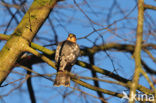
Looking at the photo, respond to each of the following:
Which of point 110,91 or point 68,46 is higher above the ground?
point 68,46

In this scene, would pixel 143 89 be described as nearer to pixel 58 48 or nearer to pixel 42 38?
pixel 58 48

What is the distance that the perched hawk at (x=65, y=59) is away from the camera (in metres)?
4.55

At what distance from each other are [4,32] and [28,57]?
2.29 feet

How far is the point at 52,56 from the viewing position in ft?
15.2

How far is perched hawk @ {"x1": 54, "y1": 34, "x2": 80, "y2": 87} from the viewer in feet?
14.9

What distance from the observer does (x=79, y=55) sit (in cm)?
484

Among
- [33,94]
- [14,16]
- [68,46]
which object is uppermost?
[14,16]

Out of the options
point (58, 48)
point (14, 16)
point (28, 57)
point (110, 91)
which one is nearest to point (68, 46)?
point (58, 48)

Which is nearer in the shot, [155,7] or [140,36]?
[140,36]

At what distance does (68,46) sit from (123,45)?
1.09 metres

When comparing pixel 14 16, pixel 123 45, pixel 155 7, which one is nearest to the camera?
pixel 155 7

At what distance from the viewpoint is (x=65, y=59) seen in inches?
196

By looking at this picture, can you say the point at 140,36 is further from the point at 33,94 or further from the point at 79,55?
the point at 33,94

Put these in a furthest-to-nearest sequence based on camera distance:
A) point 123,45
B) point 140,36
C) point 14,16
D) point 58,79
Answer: point 123,45
point 14,16
point 58,79
point 140,36
